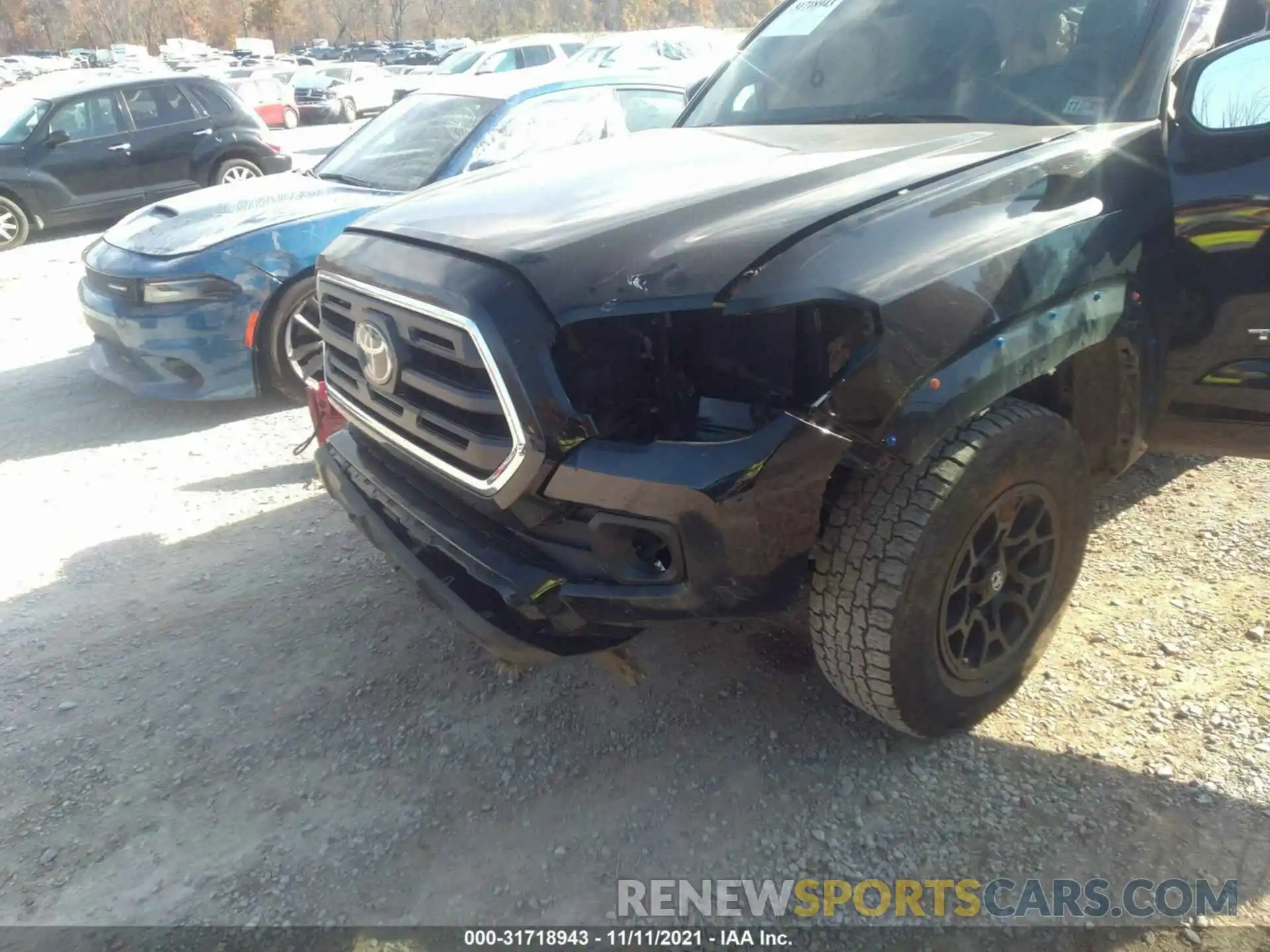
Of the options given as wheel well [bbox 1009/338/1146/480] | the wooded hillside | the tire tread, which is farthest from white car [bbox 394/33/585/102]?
the wooded hillside

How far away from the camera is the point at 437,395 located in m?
2.35

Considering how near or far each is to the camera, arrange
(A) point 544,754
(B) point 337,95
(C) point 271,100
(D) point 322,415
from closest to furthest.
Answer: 1. (A) point 544,754
2. (D) point 322,415
3. (C) point 271,100
4. (B) point 337,95

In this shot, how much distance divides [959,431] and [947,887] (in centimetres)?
109

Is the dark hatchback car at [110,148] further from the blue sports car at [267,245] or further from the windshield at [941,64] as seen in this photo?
the windshield at [941,64]

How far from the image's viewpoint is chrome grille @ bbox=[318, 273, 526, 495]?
2.20 meters

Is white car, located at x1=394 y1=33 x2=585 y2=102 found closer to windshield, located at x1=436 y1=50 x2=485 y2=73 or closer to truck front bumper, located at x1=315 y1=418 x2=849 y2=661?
windshield, located at x1=436 y1=50 x2=485 y2=73

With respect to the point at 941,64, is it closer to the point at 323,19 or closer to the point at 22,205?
the point at 22,205

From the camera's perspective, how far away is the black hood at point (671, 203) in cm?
214

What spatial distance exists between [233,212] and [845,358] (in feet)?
15.4

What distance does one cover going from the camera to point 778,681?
297 centimetres

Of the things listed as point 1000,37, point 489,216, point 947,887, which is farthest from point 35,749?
point 1000,37

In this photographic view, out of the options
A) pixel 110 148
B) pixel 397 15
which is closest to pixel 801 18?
pixel 110 148

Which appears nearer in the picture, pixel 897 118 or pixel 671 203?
pixel 671 203

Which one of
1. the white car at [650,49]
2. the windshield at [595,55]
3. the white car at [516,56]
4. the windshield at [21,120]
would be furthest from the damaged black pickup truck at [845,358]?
the white car at [516,56]
